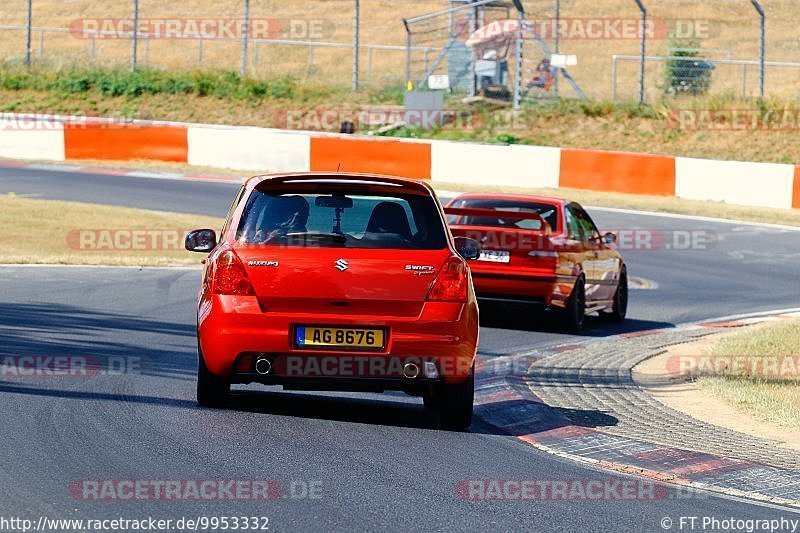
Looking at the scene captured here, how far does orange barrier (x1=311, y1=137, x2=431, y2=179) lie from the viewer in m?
31.9

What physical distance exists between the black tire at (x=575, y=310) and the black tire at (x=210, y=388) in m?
6.45

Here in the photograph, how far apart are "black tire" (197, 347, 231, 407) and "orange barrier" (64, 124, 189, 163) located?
25940 mm

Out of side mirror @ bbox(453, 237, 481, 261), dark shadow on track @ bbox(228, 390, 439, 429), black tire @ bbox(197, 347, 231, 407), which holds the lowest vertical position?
dark shadow on track @ bbox(228, 390, 439, 429)

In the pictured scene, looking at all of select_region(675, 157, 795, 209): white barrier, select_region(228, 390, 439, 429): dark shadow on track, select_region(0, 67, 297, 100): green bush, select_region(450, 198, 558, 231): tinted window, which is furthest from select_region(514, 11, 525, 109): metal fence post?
select_region(228, 390, 439, 429): dark shadow on track

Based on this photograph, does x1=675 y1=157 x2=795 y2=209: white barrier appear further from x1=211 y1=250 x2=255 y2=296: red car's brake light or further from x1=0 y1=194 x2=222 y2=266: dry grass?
x1=211 y1=250 x2=255 y2=296: red car's brake light

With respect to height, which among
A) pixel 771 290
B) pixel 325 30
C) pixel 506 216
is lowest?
pixel 771 290

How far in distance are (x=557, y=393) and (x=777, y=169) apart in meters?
20.2

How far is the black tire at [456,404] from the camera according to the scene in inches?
348

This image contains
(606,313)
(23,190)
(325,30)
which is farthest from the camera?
(325,30)

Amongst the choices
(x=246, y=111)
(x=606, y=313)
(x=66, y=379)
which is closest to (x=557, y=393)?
(x=66, y=379)

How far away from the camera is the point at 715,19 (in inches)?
2509

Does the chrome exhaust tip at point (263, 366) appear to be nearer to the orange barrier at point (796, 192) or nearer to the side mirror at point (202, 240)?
the side mirror at point (202, 240)

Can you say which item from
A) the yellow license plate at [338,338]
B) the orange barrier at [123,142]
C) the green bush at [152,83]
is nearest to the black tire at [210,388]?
the yellow license plate at [338,338]

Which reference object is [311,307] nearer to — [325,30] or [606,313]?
[606,313]
